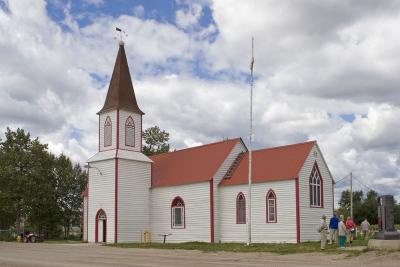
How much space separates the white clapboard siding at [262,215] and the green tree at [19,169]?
2338 cm

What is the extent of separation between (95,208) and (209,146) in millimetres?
10775

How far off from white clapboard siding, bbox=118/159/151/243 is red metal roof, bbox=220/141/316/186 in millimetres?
7834

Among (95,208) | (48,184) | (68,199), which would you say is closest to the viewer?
(95,208)

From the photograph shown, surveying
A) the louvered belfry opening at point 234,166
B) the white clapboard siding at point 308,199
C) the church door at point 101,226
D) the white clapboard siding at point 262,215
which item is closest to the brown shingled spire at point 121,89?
the church door at point 101,226

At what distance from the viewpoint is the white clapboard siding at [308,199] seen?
35719mm

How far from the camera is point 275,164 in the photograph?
125ft

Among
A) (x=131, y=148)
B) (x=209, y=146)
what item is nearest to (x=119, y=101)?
(x=131, y=148)

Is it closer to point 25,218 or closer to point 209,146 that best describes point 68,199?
point 25,218

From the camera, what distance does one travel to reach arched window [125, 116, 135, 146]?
44.8 m

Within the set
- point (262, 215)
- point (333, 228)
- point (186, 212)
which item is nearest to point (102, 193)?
point (186, 212)

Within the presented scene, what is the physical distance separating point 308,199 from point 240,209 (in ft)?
17.0

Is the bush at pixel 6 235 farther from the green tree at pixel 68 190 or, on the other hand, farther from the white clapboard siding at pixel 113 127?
the white clapboard siding at pixel 113 127

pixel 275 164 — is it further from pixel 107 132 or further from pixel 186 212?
pixel 107 132

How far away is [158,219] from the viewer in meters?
44.3
